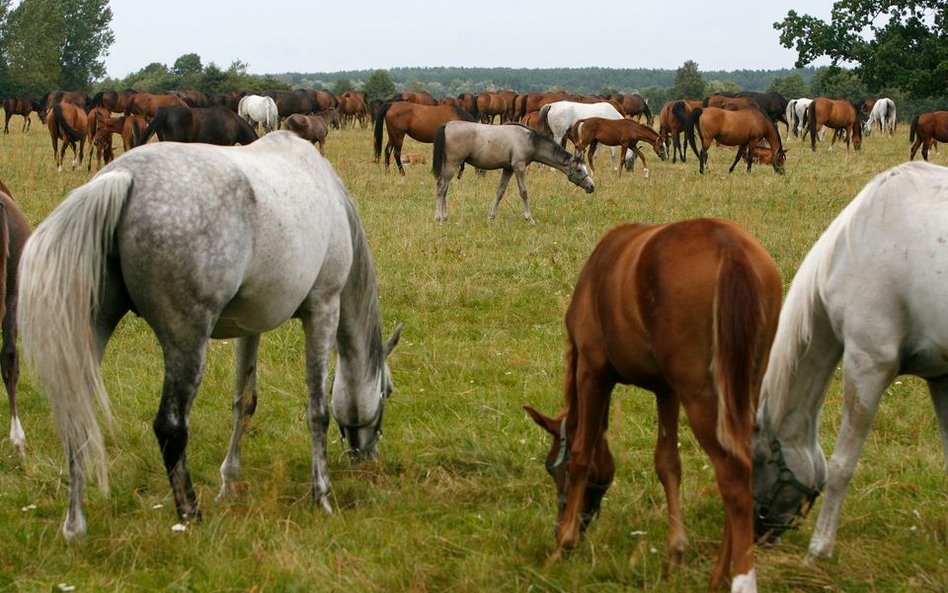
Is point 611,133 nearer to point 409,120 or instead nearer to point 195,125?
point 409,120

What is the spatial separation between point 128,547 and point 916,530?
3077mm

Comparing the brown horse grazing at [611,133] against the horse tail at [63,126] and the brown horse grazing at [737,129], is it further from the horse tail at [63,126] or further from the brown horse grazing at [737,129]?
the horse tail at [63,126]

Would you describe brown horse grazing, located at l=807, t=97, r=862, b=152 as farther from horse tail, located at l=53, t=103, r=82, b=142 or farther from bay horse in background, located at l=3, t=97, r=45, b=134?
bay horse in background, located at l=3, t=97, r=45, b=134

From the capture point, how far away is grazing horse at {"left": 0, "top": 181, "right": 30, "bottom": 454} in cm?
553

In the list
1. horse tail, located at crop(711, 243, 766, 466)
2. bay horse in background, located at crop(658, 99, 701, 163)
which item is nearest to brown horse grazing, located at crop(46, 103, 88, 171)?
bay horse in background, located at crop(658, 99, 701, 163)

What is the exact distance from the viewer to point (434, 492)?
4.94 meters

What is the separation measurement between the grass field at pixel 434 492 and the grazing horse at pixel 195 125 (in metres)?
9.48

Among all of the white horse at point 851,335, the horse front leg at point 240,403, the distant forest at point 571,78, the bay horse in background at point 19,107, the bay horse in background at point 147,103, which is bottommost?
the distant forest at point 571,78

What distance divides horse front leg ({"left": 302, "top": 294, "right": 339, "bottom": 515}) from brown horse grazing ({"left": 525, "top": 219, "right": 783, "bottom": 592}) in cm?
129

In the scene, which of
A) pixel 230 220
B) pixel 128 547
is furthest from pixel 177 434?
pixel 230 220

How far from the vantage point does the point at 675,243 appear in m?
3.57

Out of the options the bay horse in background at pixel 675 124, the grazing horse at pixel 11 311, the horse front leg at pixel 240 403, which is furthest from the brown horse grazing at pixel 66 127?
the horse front leg at pixel 240 403

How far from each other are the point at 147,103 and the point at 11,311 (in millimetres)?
27532

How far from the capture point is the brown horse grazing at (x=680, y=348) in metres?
3.38
